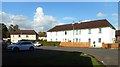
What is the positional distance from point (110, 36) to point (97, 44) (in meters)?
4.22

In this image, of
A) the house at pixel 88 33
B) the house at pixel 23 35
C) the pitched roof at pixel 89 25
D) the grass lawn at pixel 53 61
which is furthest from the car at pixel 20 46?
the house at pixel 23 35

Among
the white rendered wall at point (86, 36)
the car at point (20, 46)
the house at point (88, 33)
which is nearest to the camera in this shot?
the car at point (20, 46)

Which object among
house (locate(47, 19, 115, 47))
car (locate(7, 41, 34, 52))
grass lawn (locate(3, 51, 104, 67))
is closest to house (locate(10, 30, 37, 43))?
house (locate(47, 19, 115, 47))

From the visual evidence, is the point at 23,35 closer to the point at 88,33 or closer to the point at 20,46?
the point at 88,33

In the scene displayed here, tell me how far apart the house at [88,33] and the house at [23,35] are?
2953 centimetres

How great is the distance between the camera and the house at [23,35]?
115 metres

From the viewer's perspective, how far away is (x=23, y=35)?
384 feet

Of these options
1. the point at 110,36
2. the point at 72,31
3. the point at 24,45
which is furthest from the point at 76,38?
the point at 24,45

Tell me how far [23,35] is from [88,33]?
52.7 metres

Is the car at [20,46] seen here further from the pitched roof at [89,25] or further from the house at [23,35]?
the house at [23,35]

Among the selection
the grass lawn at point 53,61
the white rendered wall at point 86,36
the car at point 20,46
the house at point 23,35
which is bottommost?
the grass lawn at point 53,61

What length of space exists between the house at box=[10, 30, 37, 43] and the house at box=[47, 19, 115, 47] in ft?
96.9

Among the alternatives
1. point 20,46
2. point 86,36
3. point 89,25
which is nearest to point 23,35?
point 89,25

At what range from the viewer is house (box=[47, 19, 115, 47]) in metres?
64.9
